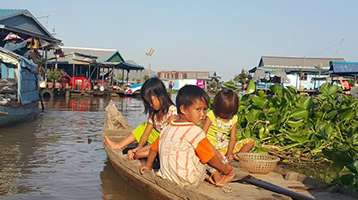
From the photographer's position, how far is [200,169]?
4.16 meters

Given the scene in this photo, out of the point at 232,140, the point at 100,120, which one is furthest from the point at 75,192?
the point at 100,120

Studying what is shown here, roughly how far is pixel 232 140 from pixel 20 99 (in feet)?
30.6

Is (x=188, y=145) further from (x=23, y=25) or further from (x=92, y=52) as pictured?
(x=92, y=52)

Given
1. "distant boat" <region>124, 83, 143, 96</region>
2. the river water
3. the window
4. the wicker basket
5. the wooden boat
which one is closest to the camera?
the wooden boat

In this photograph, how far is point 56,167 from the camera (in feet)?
24.3

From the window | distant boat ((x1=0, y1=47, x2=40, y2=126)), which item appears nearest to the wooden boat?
distant boat ((x1=0, y1=47, x2=40, y2=126))

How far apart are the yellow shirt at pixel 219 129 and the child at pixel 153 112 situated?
0.53 m

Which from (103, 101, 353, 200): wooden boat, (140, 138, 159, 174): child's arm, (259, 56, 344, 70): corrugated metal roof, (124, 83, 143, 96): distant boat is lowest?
(124, 83, 143, 96): distant boat

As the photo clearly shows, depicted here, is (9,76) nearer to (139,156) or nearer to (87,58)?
(139,156)

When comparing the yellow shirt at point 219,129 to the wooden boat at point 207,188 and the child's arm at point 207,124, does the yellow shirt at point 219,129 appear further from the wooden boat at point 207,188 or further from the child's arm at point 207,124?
the wooden boat at point 207,188

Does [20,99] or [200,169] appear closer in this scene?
[200,169]

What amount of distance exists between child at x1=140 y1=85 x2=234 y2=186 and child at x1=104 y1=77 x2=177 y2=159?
1.78ft

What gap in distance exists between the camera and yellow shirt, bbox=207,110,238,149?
5508 mm

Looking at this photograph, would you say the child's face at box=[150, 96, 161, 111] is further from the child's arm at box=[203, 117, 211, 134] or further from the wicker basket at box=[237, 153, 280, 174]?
the wicker basket at box=[237, 153, 280, 174]
